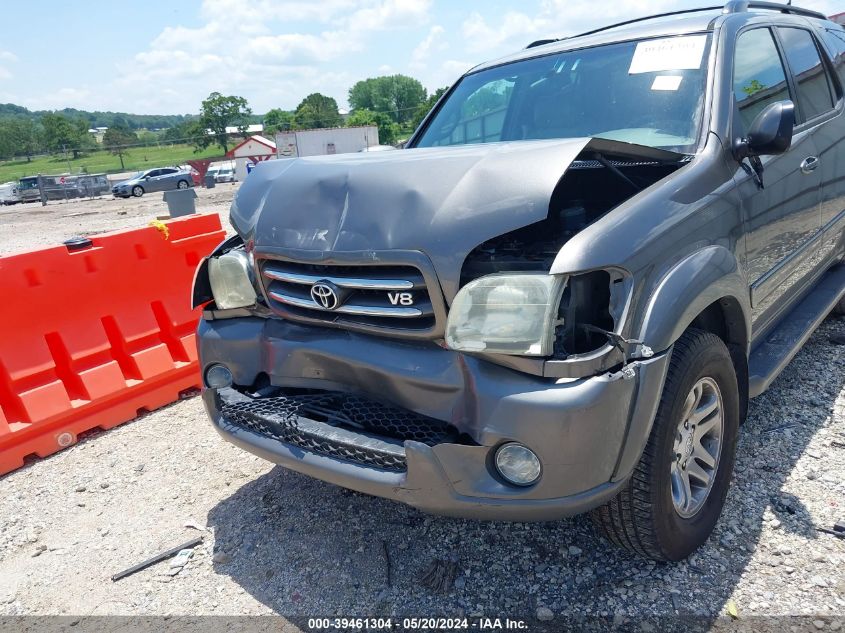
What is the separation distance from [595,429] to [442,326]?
60 centimetres

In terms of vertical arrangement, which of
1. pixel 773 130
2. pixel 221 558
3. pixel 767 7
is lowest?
pixel 221 558

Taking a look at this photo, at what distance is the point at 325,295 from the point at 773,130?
76.3 inches

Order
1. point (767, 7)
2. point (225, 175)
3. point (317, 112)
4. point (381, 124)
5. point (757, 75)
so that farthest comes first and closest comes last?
point (317, 112), point (381, 124), point (225, 175), point (767, 7), point (757, 75)

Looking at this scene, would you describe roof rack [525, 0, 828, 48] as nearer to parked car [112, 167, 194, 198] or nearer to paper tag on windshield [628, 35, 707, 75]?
paper tag on windshield [628, 35, 707, 75]

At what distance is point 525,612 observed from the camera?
7.65 ft

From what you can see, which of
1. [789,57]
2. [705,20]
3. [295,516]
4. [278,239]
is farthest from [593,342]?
[789,57]

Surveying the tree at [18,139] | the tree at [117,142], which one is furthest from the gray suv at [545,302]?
the tree at [18,139]

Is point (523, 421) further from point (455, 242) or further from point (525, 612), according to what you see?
Answer: point (525, 612)

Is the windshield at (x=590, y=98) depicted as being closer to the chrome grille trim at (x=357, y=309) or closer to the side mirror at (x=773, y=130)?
the side mirror at (x=773, y=130)

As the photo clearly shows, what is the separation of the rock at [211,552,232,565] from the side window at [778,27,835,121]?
12.6 ft

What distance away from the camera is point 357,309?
231cm

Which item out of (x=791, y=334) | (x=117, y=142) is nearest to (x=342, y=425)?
(x=791, y=334)

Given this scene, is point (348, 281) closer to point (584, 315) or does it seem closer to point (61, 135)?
point (584, 315)

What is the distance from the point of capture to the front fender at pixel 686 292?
203cm
